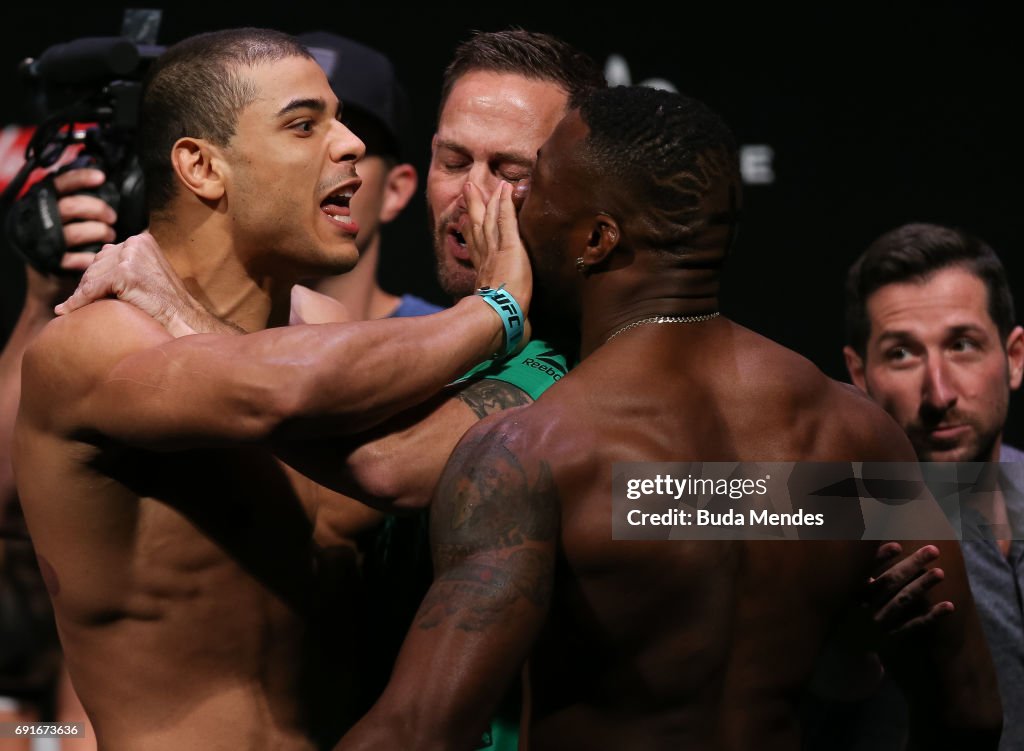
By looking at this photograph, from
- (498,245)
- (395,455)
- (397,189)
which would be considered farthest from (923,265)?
(395,455)

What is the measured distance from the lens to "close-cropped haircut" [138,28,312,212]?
83.0 inches

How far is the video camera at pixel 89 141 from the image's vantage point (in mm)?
2445

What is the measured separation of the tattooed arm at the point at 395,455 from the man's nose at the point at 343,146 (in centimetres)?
48

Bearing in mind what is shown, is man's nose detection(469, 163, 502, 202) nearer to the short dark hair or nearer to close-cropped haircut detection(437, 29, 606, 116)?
close-cropped haircut detection(437, 29, 606, 116)

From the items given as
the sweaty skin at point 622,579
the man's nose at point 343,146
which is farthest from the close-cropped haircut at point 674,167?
the man's nose at point 343,146

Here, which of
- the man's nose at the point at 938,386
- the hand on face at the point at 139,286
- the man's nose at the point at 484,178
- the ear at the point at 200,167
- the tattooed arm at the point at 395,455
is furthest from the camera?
the man's nose at the point at 938,386

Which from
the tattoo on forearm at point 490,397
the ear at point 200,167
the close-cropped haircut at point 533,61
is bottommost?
the tattoo on forearm at point 490,397

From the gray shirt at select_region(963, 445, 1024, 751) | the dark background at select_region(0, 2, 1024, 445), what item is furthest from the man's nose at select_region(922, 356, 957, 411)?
the dark background at select_region(0, 2, 1024, 445)

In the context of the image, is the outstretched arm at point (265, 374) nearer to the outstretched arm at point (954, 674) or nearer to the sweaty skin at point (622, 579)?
the sweaty skin at point (622, 579)

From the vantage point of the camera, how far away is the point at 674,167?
1743 millimetres

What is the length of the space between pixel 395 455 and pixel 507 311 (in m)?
0.25

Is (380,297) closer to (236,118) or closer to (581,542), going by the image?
(236,118)

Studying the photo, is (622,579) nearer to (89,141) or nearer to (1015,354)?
(89,141)

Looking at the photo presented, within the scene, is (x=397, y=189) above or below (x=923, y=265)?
above
